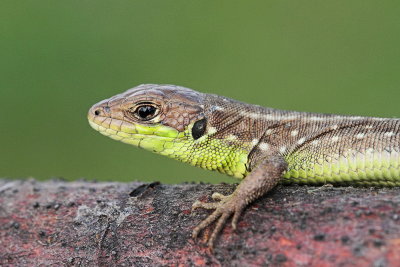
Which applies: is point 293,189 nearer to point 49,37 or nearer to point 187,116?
point 187,116

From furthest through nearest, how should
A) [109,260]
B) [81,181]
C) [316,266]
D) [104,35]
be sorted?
[104,35] → [81,181] → [109,260] → [316,266]

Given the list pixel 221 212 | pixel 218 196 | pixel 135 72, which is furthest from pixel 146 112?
pixel 135 72

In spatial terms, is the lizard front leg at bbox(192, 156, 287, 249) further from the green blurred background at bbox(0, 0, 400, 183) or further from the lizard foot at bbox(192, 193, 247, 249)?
the green blurred background at bbox(0, 0, 400, 183)

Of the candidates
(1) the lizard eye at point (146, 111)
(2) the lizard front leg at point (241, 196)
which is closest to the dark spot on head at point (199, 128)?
(1) the lizard eye at point (146, 111)

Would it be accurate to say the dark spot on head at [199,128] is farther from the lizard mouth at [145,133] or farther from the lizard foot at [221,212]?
the lizard foot at [221,212]

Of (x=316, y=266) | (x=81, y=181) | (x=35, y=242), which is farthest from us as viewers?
A: (x=81, y=181)

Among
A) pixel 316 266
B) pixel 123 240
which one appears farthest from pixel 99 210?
pixel 316 266

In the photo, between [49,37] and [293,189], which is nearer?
[293,189]
